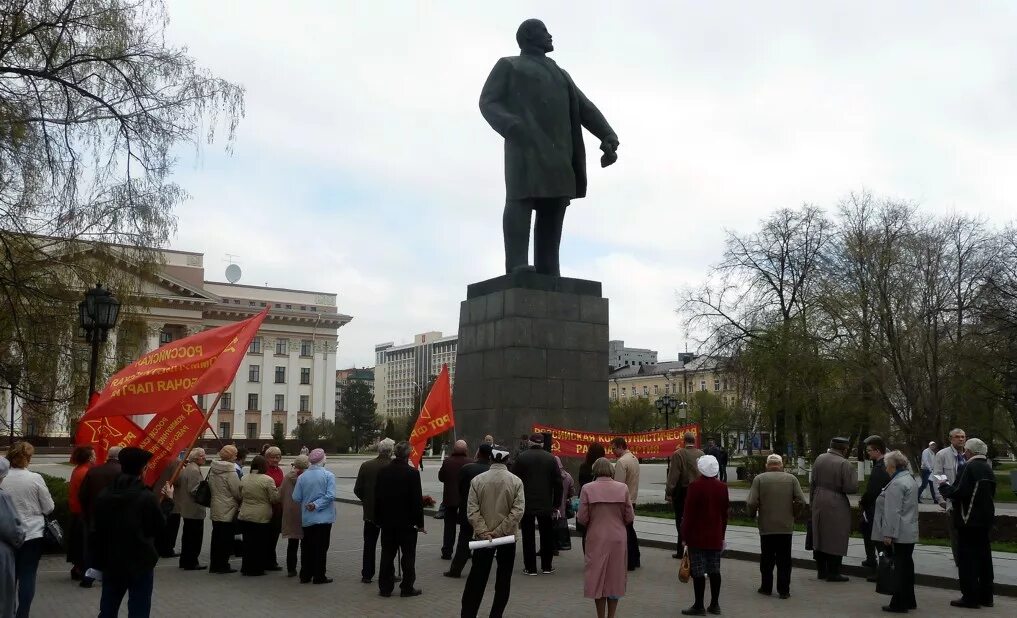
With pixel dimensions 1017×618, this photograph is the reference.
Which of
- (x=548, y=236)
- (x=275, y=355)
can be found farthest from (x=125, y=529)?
(x=275, y=355)

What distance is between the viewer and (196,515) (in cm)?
1259

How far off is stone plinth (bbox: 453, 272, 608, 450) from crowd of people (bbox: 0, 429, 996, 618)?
247 cm

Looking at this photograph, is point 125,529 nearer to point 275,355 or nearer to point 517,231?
point 517,231

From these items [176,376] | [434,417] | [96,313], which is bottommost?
[434,417]

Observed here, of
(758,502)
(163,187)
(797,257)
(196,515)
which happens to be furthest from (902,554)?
(797,257)

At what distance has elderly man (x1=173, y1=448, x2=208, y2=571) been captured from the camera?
40.7 feet

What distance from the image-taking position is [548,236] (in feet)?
52.7

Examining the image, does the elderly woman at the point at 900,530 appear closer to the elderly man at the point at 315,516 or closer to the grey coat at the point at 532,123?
the elderly man at the point at 315,516

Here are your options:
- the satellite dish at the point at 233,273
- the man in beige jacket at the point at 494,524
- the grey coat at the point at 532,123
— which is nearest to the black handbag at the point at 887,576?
the man in beige jacket at the point at 494,524

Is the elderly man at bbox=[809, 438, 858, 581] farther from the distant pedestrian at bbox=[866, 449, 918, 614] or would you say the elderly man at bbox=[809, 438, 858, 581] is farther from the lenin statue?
the lenin statue

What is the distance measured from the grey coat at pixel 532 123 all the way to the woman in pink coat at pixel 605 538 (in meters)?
7.49

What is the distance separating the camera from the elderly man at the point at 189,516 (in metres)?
12.4


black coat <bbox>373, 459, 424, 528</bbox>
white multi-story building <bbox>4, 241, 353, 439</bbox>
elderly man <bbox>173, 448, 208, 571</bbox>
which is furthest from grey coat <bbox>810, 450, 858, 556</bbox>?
white multi-story building <bbox>4, 241, 353, 439</bbox>

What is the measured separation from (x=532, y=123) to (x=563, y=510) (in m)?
6.54
